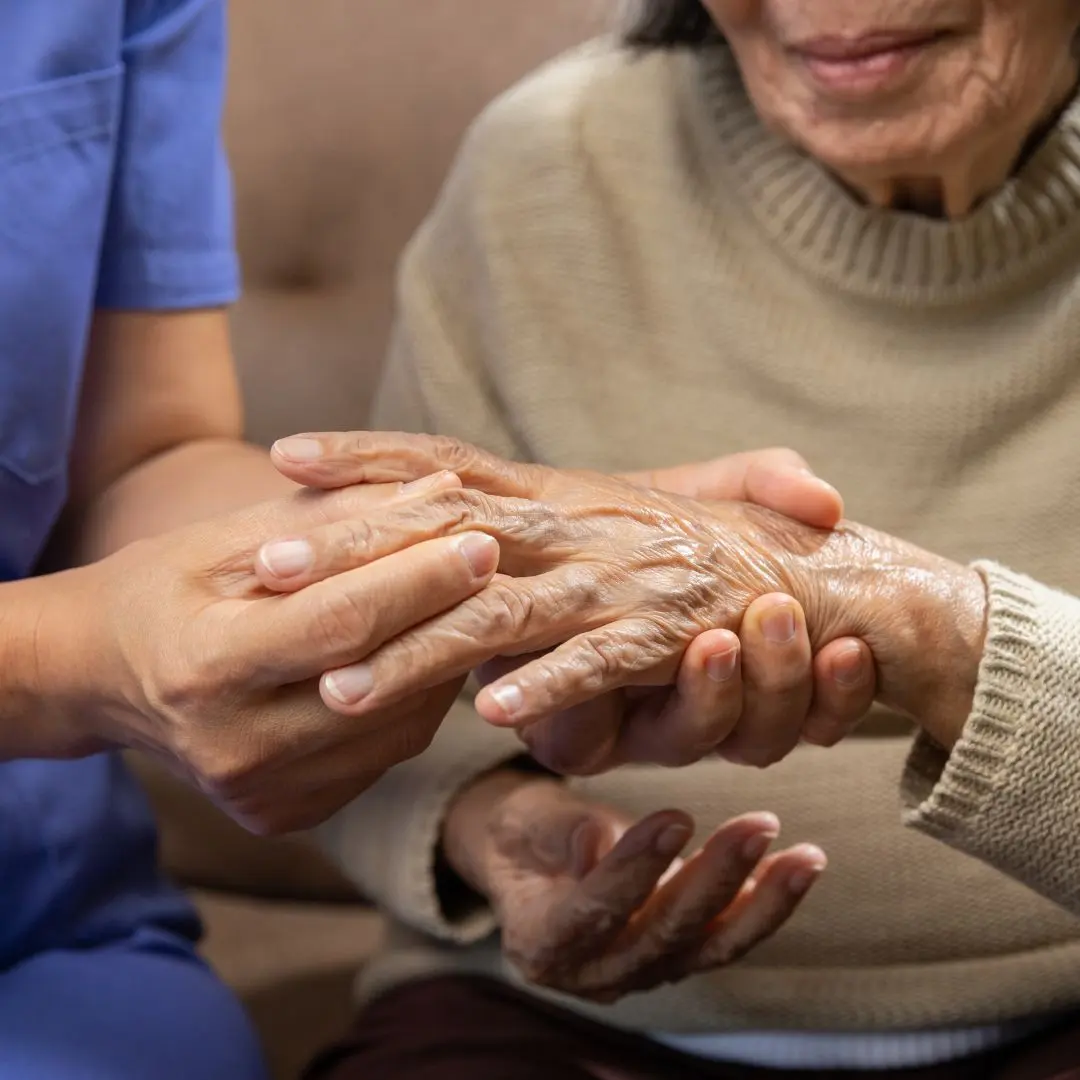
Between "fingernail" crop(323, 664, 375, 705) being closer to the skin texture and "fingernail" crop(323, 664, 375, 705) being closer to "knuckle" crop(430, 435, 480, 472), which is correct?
the skin texture

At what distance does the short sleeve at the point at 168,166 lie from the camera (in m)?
0.91

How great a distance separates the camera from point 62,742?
0.77m

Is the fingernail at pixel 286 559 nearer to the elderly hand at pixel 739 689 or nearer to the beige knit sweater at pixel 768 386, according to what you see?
the elderly hand at pixel 739 689

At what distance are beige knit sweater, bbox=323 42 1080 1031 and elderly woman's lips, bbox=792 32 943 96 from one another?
14 cm

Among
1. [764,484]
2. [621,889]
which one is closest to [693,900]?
[621,889]

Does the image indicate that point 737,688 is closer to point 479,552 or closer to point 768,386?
point 479,552

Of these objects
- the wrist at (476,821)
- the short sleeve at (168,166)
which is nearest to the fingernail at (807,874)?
the wrist at (476,821)

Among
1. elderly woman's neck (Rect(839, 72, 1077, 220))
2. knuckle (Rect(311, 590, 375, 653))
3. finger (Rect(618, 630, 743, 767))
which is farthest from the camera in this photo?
elderly woman's neck (Rect(839, 72, 1077, 220))

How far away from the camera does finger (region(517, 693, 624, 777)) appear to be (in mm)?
797

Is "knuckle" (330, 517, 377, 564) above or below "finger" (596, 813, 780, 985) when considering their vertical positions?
above


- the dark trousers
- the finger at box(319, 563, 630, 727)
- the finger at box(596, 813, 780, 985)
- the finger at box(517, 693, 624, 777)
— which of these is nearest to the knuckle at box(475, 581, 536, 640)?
the finger at box(319, 563, 630, 727)

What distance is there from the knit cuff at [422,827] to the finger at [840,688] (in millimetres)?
258

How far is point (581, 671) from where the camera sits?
2.27ft

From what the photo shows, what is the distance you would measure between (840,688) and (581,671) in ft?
0.56
